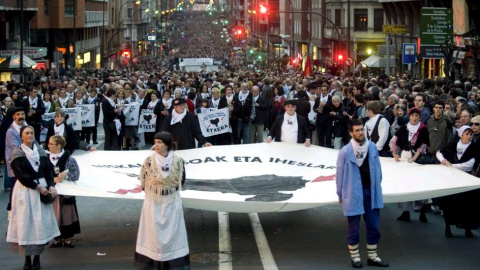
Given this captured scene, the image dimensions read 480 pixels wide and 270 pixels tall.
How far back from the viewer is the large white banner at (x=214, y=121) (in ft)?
72.6

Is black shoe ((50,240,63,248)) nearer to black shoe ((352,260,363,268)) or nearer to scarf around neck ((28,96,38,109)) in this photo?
black shoe ((352,260,363,268))

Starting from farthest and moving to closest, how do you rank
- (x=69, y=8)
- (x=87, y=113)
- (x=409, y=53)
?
(x=69, y=8)
(x=409, y=53)
(x=87, y=113)

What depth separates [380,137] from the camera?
15609 millimetres

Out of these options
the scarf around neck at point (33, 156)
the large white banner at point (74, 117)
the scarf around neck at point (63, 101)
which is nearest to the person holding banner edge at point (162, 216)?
the scarf around neck at point (33, 156)

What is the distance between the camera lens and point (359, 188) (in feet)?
36.8

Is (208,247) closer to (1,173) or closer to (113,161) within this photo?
(113,161)

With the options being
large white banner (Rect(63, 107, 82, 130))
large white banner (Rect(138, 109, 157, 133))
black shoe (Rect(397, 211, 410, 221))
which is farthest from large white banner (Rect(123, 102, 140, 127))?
black shoe (Rect(397, 211, 410, 221))

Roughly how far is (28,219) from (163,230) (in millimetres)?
1756

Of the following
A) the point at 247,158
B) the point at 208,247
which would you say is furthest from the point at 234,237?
the point at 247,158

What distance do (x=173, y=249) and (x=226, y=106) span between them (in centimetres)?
1259

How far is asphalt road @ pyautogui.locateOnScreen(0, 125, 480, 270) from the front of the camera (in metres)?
11.7

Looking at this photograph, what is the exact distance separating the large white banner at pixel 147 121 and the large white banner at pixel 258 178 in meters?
8.93

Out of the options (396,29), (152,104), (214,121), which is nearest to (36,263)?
(214,121)

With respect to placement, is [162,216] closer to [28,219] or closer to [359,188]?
[28,219]
